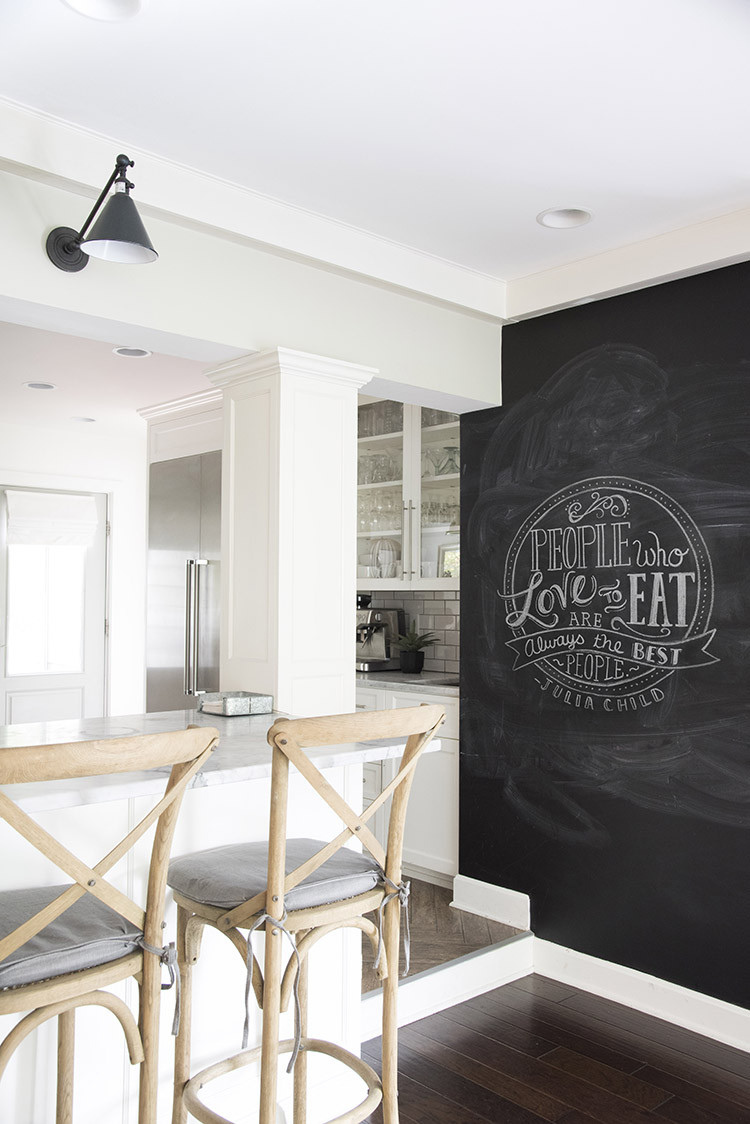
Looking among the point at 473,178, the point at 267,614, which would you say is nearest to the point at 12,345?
the point at 267,614

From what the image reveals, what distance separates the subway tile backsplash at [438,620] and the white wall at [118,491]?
7.56ft

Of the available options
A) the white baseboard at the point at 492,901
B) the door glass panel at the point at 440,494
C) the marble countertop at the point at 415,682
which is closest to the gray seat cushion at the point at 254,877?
the white baseboard at the point at 492,901

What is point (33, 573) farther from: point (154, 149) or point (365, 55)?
point (365, 55)

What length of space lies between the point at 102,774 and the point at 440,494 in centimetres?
320

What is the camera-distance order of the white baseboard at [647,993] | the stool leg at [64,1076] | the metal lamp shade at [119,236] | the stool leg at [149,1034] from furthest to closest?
the white baseboard at [647,993], the metal lamp shade at [119,236], the stool leg at [64,1076], the stool leg at [149,1034]

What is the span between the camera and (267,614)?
3082mm

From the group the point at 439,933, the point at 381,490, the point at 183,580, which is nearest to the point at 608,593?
the point at 439,933

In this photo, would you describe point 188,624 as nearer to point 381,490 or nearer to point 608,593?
point 381,490

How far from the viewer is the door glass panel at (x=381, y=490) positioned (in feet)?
15.9

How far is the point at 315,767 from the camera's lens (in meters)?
1.86

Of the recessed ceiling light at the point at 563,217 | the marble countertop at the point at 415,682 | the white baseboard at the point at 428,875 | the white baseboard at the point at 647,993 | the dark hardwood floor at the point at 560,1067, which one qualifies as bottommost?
the dark hardwood floor at the point at 560,1067

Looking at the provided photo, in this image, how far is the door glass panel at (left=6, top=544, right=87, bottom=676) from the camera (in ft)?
20.1

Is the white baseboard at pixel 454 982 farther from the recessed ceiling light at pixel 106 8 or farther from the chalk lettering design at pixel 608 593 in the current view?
the recessed ceiling light at pixel 106 8

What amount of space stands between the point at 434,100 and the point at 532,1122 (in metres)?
2.75
